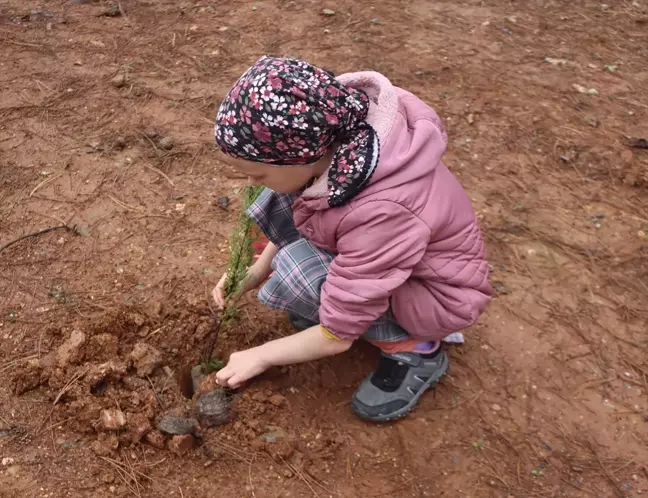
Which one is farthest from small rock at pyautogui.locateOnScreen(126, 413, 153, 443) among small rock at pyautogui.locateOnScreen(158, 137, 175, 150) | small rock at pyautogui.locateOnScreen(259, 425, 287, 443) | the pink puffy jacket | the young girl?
small rock at pyautogui.locateOnScreen(158, 137, 175, 150)

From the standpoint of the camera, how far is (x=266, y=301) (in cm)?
223

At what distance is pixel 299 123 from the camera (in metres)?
1.66

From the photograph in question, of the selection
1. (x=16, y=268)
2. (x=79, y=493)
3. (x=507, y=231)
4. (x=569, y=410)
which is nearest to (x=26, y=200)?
(x=16, y=268)

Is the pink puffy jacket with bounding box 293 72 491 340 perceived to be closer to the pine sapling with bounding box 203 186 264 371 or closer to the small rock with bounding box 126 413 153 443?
the pine sapling with bounding box 203 186 264 371

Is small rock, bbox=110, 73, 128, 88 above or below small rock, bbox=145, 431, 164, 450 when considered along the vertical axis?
above

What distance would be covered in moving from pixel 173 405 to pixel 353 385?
69cm

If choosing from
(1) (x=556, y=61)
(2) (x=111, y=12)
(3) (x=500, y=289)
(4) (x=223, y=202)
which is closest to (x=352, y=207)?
(3) (x=500, y=289)

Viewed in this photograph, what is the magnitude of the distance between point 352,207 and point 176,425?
976mm

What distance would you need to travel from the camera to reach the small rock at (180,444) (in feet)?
6.91

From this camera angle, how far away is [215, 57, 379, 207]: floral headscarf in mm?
Answer: 1653

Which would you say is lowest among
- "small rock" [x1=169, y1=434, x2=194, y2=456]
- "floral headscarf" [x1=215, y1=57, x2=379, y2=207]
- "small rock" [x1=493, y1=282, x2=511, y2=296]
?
"small rock" [x1=493, y1=282, x2=511, y2=296]

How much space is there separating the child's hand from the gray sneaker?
1.53 ft

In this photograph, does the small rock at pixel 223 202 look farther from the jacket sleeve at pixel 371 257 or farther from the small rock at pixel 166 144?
the jacket sleeve at pixel 371 257

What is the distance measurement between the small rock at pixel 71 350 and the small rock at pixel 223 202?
1.07m
